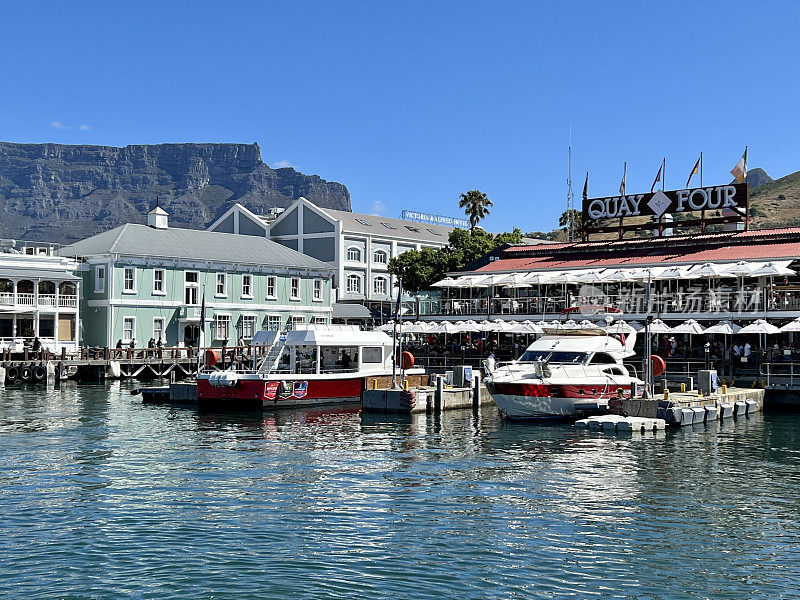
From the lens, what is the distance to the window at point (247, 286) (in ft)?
Answer: 249

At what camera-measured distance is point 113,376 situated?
61344mm

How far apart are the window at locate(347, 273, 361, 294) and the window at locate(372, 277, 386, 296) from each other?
7.61 feet

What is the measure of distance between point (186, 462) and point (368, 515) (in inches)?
351

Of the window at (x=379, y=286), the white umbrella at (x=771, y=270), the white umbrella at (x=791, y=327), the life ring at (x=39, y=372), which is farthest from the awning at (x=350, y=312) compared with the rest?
the white umbrella at (x=791, y=327)

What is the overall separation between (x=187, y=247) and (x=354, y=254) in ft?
99.9

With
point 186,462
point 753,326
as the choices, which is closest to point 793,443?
point 753,326

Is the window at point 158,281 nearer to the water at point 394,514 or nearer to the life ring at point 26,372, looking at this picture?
the life ring at point 26,372

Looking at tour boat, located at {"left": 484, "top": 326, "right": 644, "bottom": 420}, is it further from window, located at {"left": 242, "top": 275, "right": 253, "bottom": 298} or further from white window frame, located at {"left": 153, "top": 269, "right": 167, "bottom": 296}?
window, located at {"left": 242, "top": 275, "right": 253, "bottom": 298}

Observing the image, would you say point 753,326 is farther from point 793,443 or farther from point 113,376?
point 113,376

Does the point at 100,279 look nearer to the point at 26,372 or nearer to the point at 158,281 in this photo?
the point at 158,281

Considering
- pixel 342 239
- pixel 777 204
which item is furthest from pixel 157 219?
pixel 777 204

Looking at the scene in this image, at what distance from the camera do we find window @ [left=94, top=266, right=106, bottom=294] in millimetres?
68438

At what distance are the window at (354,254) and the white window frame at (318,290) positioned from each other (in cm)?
1894

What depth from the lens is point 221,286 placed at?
74.4 metres
